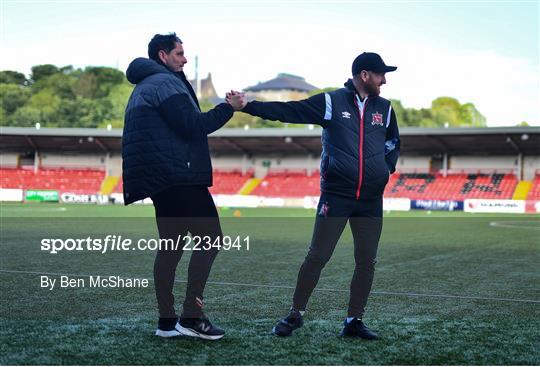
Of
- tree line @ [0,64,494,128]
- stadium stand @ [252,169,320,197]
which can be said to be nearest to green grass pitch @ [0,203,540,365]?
stadium stand @ [252,169,320,197]

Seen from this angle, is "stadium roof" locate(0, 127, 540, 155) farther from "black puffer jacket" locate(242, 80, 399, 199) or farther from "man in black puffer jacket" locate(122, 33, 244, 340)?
"man in black puffer jacket" locate(122, 33, 244, 340)

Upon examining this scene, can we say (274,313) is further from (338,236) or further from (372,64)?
(372,64)

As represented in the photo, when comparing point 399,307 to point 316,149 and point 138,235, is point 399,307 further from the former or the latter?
point 316,149

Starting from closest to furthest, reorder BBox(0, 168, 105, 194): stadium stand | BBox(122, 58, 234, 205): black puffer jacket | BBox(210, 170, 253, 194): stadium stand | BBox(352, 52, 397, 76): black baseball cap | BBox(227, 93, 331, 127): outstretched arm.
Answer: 1. BBox(122, 58, 234, 205): black puffer jacket
2. BBox(227, 93, 331, 127): outstretched arm
3. BBox(352, 52, 397, 76): black baseball cap
4. BBox(210, 170, 253, 194): stadium stand
5. BBox(0, 168, 105, 194): stadium stand

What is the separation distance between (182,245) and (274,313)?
147 cm

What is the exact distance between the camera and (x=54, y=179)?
5612 cm

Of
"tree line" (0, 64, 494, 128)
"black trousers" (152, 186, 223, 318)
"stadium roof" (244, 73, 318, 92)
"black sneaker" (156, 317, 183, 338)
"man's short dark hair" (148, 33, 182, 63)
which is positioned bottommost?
"black sneaker" (156, 317, 183, 338)

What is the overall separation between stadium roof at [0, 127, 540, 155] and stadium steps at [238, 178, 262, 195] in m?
2.70

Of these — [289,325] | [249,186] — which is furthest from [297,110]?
[249,186]

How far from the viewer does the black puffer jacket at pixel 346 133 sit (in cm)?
534

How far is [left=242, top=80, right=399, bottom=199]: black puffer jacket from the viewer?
5344 mm

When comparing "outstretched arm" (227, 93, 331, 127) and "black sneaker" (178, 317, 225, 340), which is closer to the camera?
"black sneaker" (178, 317, 225, 340)

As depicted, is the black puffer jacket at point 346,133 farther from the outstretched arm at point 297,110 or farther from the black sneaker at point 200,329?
the black sneaker at point 200,329

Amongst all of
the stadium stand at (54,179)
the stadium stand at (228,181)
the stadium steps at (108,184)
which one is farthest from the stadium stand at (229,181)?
the stadium stand at (54,179)
